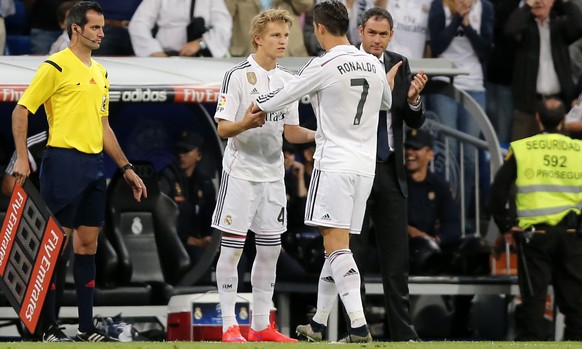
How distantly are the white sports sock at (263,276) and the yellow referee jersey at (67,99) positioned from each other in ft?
4.12

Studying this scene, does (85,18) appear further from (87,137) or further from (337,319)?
(337,319)

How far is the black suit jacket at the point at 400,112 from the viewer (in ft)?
37.7

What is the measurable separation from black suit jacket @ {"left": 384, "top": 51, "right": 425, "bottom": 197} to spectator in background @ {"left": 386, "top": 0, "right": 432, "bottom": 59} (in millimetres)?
3459

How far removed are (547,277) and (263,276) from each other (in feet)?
9.99

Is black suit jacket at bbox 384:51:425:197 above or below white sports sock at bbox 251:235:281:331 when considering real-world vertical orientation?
above

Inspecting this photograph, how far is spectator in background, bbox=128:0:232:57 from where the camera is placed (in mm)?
14367

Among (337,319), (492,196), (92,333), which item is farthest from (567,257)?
(92,333)

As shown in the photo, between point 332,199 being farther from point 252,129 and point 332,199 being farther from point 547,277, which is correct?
point 547,277

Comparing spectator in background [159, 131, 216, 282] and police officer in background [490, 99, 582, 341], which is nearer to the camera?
police officer in background [490, 99, 582, 341]

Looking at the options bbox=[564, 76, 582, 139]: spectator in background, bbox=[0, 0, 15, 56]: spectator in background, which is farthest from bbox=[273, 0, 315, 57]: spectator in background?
bbox=[564, 76, 582, 139]: spectator in background

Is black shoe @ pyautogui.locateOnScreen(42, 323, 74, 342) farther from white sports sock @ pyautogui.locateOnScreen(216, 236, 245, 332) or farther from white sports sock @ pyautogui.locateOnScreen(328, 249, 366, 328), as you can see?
white sports sock @ pyautogui.locateOnScreen(328, 249, 366, 328)

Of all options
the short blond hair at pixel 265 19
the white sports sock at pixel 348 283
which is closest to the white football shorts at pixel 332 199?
the white sports sock at pixel 348 283

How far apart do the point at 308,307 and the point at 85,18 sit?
11.0 ft

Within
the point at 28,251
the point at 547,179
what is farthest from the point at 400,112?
the point at 28,251
